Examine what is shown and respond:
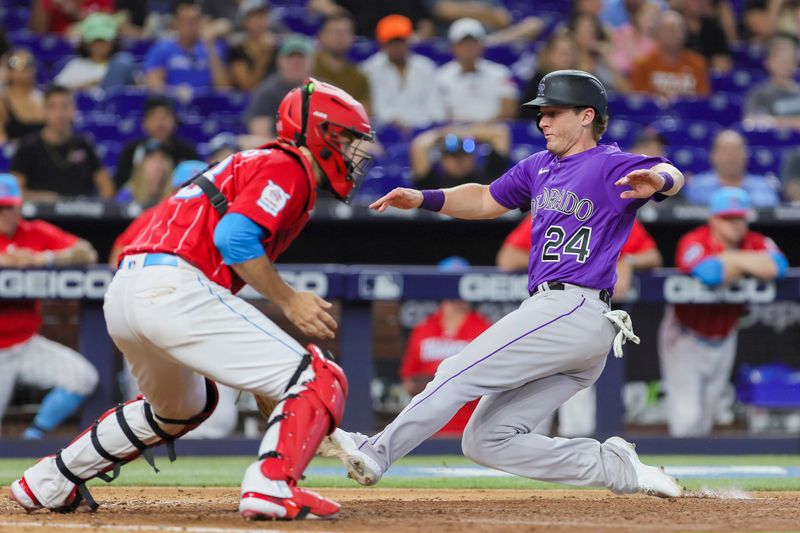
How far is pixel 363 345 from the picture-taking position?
7.60 metres

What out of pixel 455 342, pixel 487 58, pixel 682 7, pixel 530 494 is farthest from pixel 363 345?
pixel 682 7

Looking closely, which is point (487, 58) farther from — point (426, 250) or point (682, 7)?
point (426, 250)

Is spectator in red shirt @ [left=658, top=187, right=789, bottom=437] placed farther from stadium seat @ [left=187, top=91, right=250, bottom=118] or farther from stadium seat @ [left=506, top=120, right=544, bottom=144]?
stadium seat @ [left=187, top=91, right=250, bottom=118]

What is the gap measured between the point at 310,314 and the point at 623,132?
693 cm

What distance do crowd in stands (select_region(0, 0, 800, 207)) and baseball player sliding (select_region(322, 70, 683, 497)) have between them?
4088 millimetres

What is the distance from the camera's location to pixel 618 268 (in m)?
7.74

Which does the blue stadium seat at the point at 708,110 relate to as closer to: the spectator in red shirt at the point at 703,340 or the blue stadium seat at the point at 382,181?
the blue stadium seat at the point at 382,181

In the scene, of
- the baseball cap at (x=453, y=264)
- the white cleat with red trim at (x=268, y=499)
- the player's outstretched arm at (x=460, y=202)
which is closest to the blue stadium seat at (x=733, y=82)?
the baseball cap at (x=453, y=264)

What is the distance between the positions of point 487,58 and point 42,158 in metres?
4.72

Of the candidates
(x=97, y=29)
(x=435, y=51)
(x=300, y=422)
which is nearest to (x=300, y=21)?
(x=435, y=51)

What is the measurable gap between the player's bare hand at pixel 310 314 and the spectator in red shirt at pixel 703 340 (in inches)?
169

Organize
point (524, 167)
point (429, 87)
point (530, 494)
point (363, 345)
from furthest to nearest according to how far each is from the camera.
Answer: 1. point (429, 87)
2. point (363, 345)
3. point (530, 494)
4. point (524, 167)

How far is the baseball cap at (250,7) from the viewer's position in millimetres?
10898

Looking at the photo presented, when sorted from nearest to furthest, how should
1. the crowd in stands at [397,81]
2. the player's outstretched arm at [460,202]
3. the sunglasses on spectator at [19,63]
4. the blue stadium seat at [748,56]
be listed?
1. the player's outstretched arm at [460,202]
2. the crowd in stands at [397,81]
3. the sunglasses on spectator at [19,63]
4. the blue stadium seat at [748,56]
